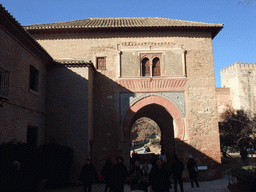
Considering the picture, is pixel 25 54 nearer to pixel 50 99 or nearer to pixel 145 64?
pixel 50 99

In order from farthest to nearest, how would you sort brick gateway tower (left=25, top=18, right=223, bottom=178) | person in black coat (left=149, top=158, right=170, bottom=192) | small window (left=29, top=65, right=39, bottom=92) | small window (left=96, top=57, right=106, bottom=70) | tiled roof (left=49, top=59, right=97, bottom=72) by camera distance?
small window (left=96, top=57, right=106, bottom=70), brick gateway tower (left=25, top=18, right=223, bottom=178), tiled roof (left=49, top=59, right=97, bottom=72), small window (left=29, top=65, right=39, bottom=92), person in black coat (left=149, top=158, right=170, bottom=192)

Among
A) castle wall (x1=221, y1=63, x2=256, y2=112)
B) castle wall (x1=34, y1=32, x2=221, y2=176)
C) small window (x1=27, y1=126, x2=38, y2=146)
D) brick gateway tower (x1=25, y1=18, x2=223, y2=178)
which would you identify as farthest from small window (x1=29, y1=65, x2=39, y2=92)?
castle wall (x1=221, y1=63, x2=256, y2=112)

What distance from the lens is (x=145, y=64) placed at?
12000 mm

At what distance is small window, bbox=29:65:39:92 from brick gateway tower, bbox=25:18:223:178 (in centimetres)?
201

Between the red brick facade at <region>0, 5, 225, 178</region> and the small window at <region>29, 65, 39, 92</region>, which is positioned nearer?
the small window at <region>29, 65, 39, 92</region>

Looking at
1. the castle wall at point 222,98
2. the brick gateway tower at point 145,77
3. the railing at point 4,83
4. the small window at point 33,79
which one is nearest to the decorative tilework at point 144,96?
the brick gateway tower at point 145,77

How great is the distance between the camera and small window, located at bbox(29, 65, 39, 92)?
889cm

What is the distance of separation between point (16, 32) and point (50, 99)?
341 cm

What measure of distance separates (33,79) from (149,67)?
572 centimetres

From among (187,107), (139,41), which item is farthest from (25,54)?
(187,107)

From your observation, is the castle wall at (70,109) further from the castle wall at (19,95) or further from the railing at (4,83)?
the railing at (4,83)

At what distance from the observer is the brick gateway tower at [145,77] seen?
11258 millimetres

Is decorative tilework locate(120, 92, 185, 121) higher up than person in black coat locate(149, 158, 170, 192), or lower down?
higher up

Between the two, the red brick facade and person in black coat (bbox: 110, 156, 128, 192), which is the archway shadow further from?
person in black coat (bbox: 110, 156, 128, 192)
